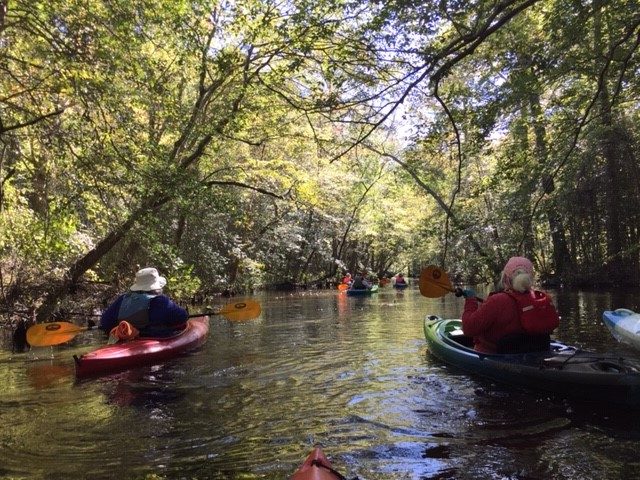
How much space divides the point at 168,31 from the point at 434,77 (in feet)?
19.6

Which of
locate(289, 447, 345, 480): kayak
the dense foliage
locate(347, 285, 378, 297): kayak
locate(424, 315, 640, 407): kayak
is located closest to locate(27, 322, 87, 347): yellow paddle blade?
the dense foliage

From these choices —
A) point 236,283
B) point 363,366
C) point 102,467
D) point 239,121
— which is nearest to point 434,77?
point 102,467

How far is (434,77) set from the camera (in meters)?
4.02

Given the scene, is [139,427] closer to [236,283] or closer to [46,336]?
[46,336]

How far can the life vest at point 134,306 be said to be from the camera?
7.30 meters

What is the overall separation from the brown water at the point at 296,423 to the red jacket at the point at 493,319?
54cm

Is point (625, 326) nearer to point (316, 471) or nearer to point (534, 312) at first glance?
point (534, 312)

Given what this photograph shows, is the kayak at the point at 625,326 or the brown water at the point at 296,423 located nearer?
the brown water at the point at 296,423

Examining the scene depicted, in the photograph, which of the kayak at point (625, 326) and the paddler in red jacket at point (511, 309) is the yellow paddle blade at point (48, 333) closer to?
the paddler in red jacket at point (511, 309)

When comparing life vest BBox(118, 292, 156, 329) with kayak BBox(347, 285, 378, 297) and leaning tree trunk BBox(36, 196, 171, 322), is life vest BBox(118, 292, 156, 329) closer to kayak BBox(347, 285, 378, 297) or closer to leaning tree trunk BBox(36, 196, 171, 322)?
leaning tree trunk BBox(36, 196, 171, 322)

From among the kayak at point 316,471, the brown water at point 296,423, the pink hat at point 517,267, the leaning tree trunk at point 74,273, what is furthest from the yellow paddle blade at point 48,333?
Result: the kayak at point 316,471

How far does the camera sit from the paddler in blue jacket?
24.0ft

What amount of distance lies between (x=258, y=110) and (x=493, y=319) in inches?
284

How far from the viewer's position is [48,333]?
23.8 feet
